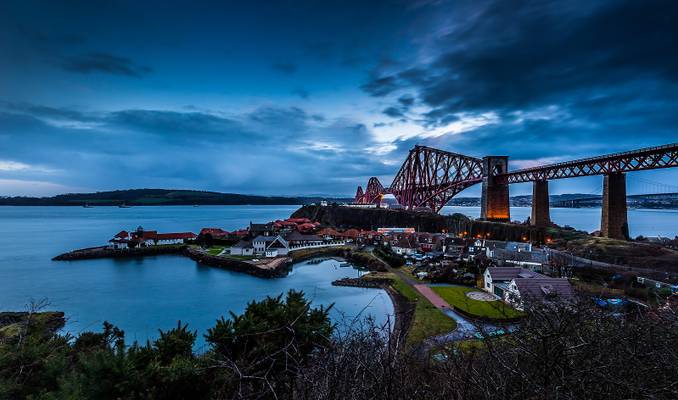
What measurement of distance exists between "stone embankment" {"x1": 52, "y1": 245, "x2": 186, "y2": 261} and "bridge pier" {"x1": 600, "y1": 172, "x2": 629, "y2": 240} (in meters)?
40.1

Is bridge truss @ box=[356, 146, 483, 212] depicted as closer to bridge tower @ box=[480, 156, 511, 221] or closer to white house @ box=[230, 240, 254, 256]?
bridge tower @ box=[480, 156, 511, 221]

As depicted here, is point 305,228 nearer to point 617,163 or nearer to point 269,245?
point 269,245

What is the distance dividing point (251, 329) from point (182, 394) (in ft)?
5.53

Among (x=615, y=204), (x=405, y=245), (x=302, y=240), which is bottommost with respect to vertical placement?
(x=302, y=240)

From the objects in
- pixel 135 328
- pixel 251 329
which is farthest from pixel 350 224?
pixel 251 329

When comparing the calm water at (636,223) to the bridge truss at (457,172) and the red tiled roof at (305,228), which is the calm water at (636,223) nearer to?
the bridge truss at (457,172)

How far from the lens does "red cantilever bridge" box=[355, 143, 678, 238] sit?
1930cm

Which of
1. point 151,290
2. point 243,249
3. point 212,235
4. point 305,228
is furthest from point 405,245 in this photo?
point 212,235

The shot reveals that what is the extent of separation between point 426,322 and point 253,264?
18196mm

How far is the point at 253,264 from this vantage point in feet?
92.9

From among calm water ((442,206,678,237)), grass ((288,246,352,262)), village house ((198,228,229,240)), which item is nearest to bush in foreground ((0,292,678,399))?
grass ((288,246,352,262))

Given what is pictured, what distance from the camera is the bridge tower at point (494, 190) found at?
32.5m

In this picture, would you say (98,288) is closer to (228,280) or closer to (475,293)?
(228,280)

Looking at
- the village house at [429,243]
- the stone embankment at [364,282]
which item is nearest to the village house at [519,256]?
the village house at [429,243]
